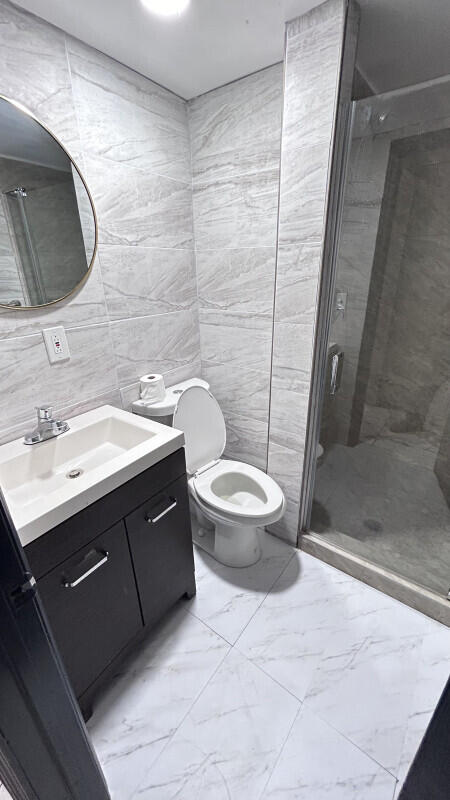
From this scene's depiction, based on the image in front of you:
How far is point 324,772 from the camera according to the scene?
0.94 meters

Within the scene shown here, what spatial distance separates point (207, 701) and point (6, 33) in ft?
7.06

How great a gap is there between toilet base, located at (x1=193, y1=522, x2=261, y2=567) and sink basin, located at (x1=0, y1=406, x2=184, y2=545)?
2.02 ft

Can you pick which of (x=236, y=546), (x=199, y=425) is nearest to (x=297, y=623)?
(x=236, y=546)

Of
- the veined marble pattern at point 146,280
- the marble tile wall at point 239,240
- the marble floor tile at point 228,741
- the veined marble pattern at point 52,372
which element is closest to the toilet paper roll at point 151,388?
the veined marble pattern at point 52,372

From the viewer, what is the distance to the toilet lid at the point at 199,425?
150 cm

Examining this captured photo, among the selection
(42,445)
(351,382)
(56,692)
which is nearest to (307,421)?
(351,382)

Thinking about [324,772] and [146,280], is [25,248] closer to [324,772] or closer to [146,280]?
[146,280]

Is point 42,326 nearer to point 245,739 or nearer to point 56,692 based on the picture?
point 56,692

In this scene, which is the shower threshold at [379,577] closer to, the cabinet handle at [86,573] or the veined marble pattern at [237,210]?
the cabinet handle at [86,573]

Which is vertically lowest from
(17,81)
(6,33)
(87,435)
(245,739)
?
(245,739)

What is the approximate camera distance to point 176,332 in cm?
166

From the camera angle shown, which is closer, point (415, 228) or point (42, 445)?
point (42, 445)

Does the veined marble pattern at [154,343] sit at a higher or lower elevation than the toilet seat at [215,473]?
higher

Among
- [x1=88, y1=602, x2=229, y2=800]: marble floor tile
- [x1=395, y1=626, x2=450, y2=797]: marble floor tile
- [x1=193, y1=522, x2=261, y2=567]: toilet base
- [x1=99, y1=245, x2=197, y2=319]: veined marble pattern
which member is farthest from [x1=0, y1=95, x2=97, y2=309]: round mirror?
[x1=395, y1=626, x2=450, y2=797]: marble floor tile
